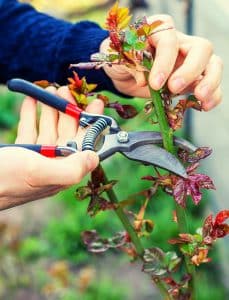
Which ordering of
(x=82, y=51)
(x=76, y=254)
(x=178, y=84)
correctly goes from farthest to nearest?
(x=76, y=254) → (x=82, y=51) → (x=178, y=84)

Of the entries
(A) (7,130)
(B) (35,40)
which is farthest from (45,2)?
(B) (35,40)

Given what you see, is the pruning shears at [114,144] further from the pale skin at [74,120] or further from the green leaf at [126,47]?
the green leaf at [126,47]

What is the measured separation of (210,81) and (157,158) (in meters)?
0.14

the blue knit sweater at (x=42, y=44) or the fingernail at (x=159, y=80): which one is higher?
the fingernail at (x=159, y=80)

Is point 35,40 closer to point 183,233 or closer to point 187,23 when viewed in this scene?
point 183,233

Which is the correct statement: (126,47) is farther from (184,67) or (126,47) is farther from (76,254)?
(76,254)

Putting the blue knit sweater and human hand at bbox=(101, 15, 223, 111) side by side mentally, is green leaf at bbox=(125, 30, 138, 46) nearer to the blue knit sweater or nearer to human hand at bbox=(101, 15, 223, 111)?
human hand at bbox=(101, 15, 223, 111)

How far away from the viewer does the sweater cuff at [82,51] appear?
3.66 feet

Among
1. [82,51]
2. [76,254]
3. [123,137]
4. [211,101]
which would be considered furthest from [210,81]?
[76,254]

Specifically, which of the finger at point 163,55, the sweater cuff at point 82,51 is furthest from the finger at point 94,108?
the sweater cuff at point 82,51

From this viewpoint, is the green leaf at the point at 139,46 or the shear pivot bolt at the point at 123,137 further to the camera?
the shear pivot bolt at the point at 123,137

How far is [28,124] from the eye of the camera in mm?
917

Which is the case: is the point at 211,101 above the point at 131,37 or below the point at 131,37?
below

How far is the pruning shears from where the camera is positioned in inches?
30.4
